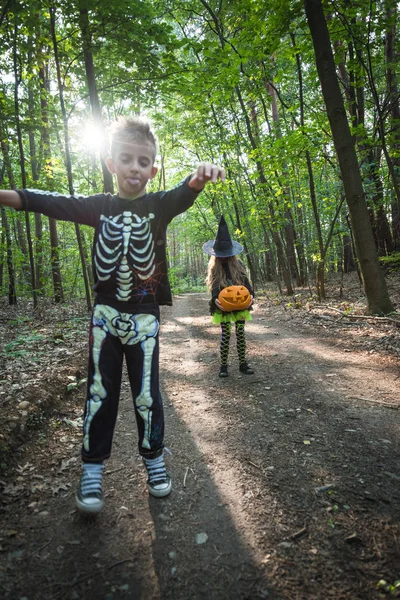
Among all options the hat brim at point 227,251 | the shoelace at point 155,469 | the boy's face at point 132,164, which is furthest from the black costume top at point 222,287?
the shoelace at point 155,469

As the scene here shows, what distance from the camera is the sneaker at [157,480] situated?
2.38 meters

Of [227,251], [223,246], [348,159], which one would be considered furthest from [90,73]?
[348,159]

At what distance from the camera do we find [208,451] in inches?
117

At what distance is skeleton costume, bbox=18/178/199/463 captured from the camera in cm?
229

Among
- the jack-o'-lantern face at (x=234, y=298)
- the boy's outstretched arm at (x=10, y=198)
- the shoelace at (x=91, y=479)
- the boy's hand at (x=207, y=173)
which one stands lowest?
the shoelace at (x=91, y=479)

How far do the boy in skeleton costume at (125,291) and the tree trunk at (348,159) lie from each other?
5918mm

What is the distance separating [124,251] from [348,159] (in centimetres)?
653

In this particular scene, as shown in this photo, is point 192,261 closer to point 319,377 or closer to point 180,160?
point 180,160

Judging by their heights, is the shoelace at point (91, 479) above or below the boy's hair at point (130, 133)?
below

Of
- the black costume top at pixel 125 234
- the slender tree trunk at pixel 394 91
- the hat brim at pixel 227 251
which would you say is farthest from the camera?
the slender tree trunk at pixel 394 91

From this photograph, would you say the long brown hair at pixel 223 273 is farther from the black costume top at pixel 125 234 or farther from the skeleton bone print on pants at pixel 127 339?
the skeleton bone print on pants at pixel 127 339

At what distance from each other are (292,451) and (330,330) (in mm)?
5183

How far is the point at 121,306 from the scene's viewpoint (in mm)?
2344

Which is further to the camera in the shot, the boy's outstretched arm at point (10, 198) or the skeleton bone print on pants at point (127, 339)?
the skeleton bone print on pants at point (127, 339)
